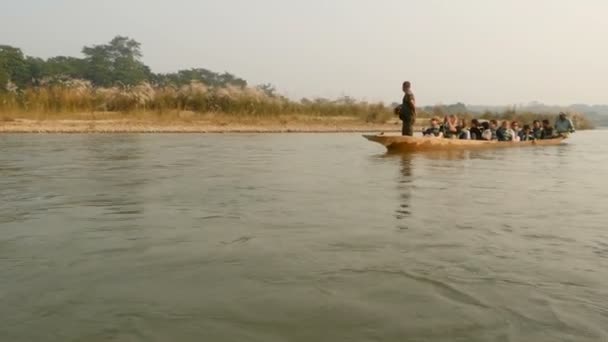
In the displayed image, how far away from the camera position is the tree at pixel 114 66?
60.0 m

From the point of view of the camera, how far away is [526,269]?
14.4ft

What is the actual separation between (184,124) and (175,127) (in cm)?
73

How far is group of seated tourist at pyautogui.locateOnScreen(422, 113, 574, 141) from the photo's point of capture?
17938 mm

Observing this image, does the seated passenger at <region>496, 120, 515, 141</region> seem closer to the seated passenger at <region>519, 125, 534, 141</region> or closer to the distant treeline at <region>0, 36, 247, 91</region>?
the seated passenger at <region>519, 125, 534, 141</region>

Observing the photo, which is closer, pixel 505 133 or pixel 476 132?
pixel 476 132

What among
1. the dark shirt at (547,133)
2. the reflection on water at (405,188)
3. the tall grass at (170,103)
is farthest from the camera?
the tall grass at (170,103)

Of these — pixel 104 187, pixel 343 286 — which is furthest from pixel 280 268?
pixel 104 187

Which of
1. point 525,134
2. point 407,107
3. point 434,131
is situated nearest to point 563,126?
point 525,134

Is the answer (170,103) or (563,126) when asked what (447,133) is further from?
(170,103)

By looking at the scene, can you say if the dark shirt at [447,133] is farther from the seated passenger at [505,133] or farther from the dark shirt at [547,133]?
the dark shirt at [547,133]

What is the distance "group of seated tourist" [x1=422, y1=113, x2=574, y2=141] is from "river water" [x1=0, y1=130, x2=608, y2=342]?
26.6 feet

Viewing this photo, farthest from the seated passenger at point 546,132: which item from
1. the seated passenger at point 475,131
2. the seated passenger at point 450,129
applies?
the seated passenger at point 450,129

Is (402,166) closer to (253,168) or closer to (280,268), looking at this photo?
(253,168)

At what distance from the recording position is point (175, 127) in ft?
89.7
